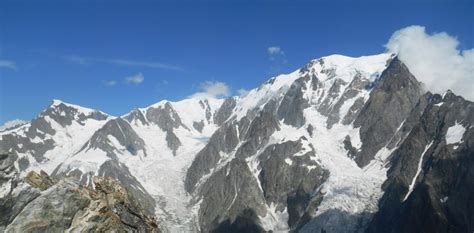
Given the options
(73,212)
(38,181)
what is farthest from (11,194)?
(73,212)

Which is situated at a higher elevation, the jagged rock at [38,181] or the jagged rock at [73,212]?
the jagged rock at [38,181]

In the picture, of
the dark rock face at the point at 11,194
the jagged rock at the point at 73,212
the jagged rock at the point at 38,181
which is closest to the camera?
the jagged rock at the point at 73,212

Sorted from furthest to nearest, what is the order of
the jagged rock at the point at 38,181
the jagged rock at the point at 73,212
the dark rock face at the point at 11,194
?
the jagged rock at the point at 38,181
the dark rock face at the point at 11,194
the jagged rock at the point at 73,212

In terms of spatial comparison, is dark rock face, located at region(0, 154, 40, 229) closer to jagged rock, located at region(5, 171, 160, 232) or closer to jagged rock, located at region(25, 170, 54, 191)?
jagged rock, located at region(25, 170, 54, 191)

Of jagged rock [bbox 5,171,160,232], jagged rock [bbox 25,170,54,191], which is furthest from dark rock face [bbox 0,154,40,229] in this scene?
jagged rock [bbox 5,171,160,232]

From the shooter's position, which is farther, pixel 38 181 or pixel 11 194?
pixel 38 181

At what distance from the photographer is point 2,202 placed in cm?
2856

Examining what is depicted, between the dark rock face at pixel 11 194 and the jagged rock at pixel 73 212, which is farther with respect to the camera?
the dark rock face at pixel 11 194

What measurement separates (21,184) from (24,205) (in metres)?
1.64

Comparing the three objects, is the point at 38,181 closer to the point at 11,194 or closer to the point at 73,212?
the point at 11,194

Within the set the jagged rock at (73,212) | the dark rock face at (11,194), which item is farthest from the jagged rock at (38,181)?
the jagged rock at (73,212)

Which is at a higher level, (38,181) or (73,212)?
(38,181)

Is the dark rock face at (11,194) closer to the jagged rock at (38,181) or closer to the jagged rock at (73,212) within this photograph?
the jagged rock at (38,181)

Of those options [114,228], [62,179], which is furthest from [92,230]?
[62,179]
